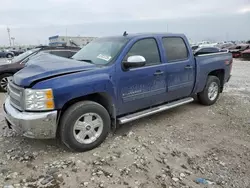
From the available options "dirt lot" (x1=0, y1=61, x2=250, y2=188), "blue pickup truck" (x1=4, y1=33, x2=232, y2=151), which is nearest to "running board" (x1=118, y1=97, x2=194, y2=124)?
"blue pickup truck" (x1=4, y1=33, x2=232, y2=151)

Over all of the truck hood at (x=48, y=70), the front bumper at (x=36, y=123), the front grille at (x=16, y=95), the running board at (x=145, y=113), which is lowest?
the running board at (x=145, y=113)

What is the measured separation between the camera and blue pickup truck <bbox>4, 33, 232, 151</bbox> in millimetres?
3023

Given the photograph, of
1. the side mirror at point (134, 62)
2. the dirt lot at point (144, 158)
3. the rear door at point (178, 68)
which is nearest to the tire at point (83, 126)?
the dirt lot at point (144, 158)

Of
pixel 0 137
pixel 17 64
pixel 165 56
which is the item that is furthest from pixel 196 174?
pixel 17 64

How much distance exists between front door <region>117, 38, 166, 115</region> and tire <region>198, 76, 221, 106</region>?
1.62m

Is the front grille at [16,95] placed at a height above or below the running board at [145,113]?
above

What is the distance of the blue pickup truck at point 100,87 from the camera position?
9.92 feet

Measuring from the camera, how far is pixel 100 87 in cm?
339

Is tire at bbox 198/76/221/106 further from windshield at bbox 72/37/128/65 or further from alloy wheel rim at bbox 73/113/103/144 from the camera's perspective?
alloy wheel rim at bbox 73/113/103/144

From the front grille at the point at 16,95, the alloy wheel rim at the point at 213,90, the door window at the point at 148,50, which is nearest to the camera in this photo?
the front grille at the point at 16,95

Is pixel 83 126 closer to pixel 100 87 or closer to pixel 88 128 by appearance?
pixel 88 128

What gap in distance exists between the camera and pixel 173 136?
3.98 m

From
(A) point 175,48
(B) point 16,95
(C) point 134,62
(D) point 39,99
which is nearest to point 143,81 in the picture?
(C) point 134,62

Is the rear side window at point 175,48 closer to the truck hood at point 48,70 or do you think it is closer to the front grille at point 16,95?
the truck hood at point 48,70
